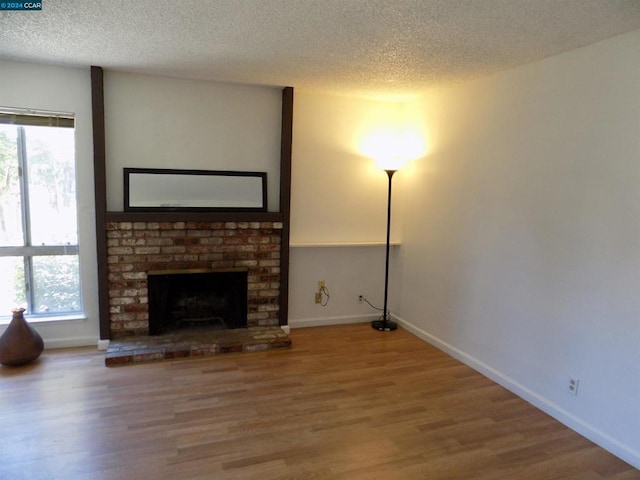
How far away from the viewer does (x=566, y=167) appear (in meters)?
2.65

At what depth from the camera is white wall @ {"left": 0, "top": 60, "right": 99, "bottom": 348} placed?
329 cm

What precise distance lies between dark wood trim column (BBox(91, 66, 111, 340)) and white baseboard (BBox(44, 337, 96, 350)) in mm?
159

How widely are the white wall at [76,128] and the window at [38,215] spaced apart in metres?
0.10

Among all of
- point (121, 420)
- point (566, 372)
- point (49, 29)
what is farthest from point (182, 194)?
A: point (566, 372)

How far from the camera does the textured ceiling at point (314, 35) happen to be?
6.97ft

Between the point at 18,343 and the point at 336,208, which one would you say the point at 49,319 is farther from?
the point at 336,208

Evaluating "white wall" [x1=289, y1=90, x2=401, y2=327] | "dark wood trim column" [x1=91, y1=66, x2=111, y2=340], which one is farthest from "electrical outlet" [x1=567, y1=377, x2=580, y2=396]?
"dark wood trim column" [x1=91, y1=66, x2=111, y2=340]

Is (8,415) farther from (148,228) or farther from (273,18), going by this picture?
(273,18)

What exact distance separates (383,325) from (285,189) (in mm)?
1761

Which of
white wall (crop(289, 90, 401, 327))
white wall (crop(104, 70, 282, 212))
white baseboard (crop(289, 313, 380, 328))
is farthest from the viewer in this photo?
white baseboard (crop(289, 313, 380, 328))

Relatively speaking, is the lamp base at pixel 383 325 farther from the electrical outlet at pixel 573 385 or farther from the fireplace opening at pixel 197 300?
the electrical outlet at pixel 573 385

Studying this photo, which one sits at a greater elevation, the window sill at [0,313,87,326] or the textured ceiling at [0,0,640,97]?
the textured ceiling at [0,0,640,97]

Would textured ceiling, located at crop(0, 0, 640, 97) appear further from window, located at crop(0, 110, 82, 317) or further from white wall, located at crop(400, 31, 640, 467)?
window, located at crop(0, 110, 82, 317)

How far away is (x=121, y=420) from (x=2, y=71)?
2.83 m
